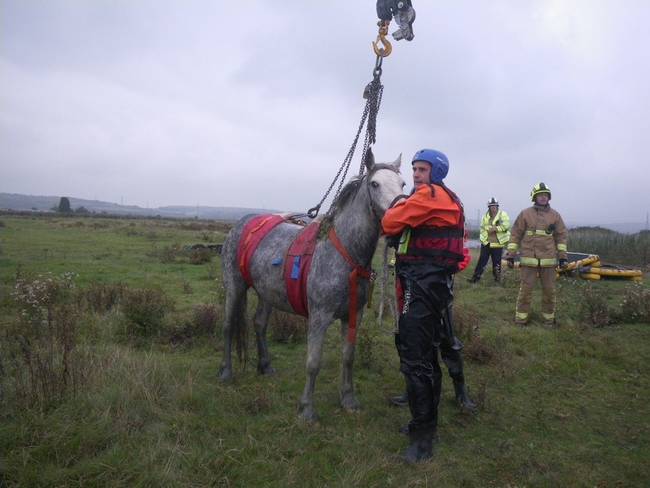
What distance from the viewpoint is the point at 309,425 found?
149 inches

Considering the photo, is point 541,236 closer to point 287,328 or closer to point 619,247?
point 287,328

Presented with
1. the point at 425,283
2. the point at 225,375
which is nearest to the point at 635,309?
the point at 425,283

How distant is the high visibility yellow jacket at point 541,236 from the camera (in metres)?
7.31

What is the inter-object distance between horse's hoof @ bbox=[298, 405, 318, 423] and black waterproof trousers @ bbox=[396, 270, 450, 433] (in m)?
0.97

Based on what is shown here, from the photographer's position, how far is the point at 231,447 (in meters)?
3.36

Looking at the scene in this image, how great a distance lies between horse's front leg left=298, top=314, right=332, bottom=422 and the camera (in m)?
3.80

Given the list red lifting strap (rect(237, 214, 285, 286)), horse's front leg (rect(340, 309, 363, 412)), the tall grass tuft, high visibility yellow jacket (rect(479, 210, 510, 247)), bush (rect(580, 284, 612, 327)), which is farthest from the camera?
the tall grass tuft

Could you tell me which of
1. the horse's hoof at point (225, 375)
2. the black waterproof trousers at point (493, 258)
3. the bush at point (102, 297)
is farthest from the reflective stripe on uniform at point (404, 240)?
the black waterproof trousers at point (493, 258)

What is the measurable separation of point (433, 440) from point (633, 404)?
2540 mm

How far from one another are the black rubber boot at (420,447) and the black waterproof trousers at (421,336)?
0.15 ft

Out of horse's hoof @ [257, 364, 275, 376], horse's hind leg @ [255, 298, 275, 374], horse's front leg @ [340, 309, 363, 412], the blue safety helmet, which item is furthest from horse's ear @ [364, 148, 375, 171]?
horse's hoof @ [257, 364, 275, 376]

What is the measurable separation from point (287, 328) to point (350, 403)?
2.45 metres

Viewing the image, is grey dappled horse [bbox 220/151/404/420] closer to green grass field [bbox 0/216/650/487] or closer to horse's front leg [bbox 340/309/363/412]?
horse's front leg [bbox 340/309/363/412]

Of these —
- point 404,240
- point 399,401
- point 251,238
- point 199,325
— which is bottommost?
point 399,401
